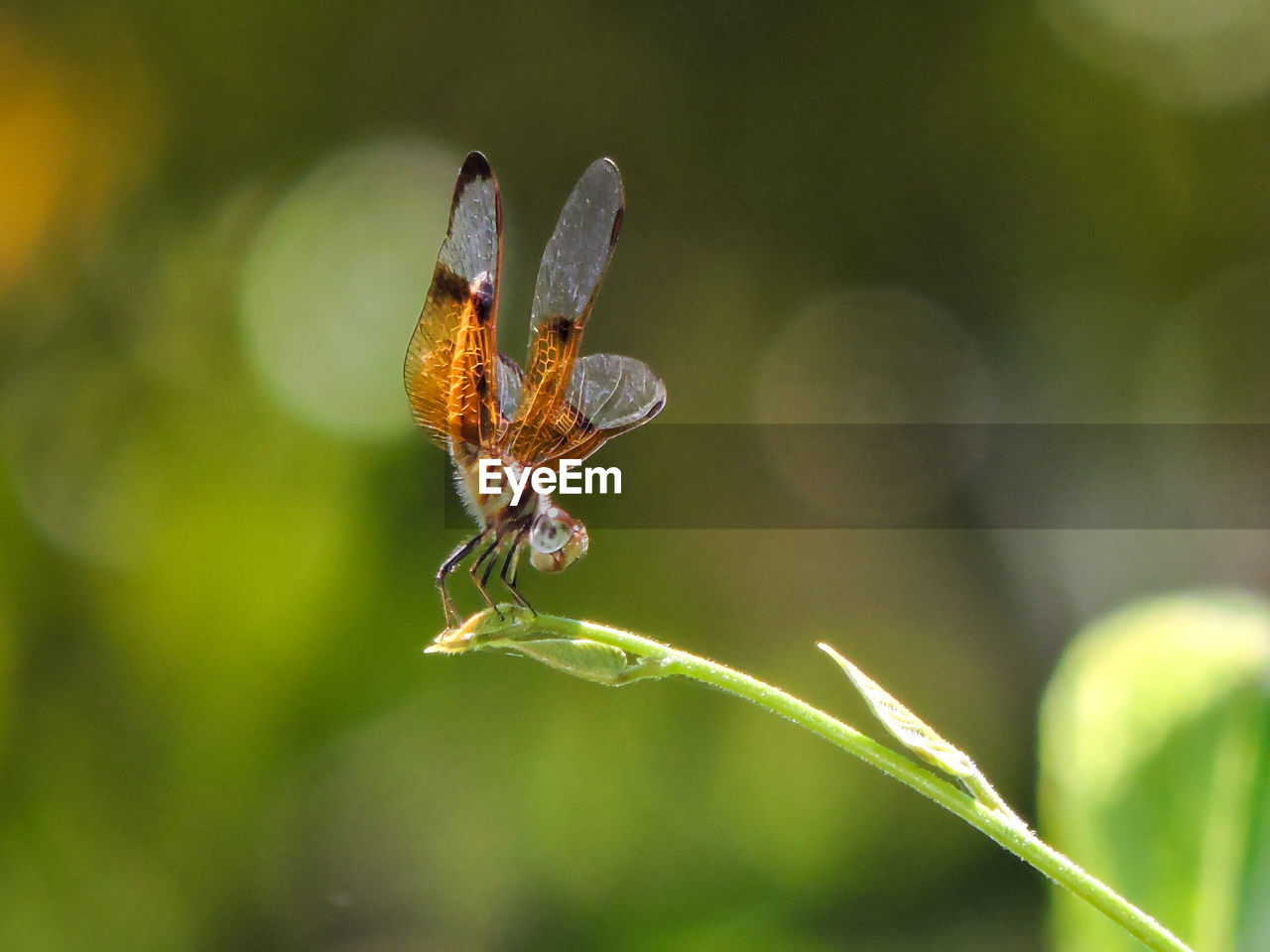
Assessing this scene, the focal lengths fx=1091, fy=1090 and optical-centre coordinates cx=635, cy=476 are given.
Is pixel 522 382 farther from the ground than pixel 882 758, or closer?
farther from the ground

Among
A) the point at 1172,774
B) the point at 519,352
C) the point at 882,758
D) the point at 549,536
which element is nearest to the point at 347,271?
the point at 519,352

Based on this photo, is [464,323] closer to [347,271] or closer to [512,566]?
[512,566]

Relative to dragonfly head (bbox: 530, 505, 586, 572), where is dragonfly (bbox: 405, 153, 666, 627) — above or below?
above

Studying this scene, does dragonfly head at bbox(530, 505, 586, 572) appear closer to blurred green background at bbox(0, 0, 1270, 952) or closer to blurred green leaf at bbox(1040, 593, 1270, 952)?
blurred green leaf at bbox(1040, 593, 1270, 952)

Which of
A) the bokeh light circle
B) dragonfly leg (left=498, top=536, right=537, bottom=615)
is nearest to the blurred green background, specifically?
the bokeh light circle

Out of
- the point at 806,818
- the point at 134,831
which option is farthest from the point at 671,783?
the point at 134,831

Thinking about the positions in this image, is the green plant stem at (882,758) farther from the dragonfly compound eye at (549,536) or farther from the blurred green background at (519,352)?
the blurred green background at (519,352)
